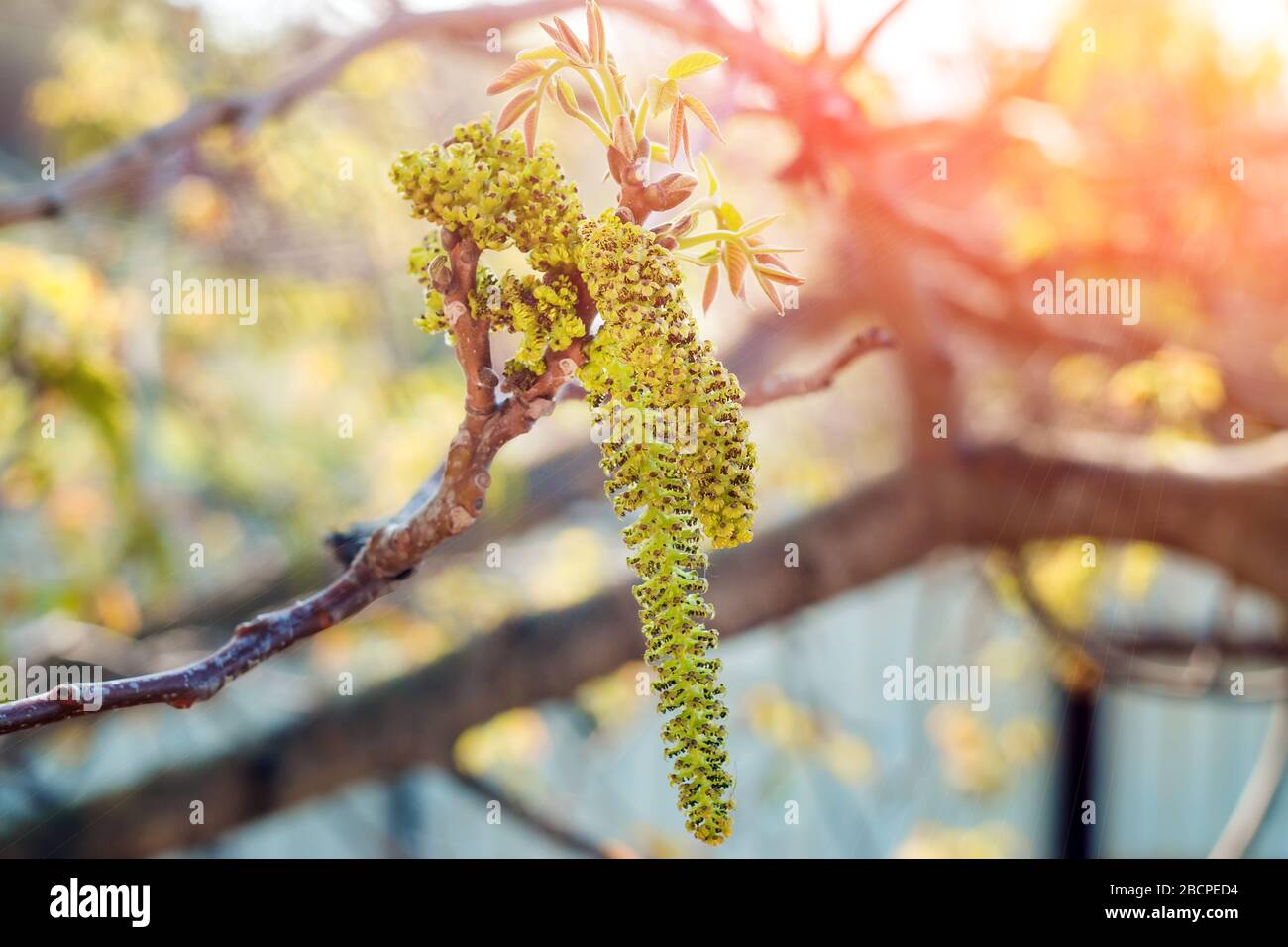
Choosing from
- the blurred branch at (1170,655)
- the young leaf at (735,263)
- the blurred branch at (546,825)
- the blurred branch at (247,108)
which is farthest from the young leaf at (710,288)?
the blurred branch at (1170,655)

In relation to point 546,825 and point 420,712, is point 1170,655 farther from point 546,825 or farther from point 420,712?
point 420,712

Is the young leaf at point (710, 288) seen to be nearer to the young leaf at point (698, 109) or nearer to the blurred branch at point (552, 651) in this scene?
the young leaf at point (698, 109)

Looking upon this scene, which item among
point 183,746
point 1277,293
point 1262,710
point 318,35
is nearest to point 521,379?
point 183,746

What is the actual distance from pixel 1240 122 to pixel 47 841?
170 cm

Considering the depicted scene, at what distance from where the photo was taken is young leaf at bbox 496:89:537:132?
404 millimetres

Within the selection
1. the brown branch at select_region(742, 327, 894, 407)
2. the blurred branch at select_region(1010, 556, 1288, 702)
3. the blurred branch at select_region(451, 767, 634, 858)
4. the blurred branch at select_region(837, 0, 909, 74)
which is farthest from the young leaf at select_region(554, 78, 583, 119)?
the blurred branch at select_region(1010, 556, 1288, 702)

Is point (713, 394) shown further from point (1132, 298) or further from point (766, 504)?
point (766, 504)

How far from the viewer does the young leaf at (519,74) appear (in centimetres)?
41

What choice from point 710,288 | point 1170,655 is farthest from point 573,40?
point 1170,655

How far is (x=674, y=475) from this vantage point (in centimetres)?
38

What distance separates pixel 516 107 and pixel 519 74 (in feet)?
0.04

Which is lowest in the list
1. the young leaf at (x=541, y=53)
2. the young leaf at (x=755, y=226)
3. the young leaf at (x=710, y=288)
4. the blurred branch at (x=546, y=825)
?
the blurred branch at (x=546, y=825)

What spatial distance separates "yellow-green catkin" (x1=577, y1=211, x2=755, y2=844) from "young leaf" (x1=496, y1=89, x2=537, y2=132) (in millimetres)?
57

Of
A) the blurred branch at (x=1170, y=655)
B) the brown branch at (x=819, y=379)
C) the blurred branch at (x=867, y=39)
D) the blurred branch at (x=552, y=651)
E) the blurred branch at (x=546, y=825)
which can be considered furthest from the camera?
the blurred branch at (x=1170, y=655)
